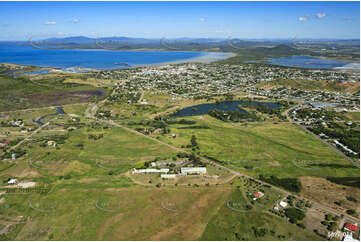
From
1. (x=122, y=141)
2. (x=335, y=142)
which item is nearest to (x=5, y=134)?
(x=122, y=141)

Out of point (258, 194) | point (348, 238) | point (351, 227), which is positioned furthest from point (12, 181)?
point (351, 227)

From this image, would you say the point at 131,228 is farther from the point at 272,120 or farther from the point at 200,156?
the point at 272,120

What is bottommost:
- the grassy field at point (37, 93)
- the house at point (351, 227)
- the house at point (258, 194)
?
the house at point (351, 227)

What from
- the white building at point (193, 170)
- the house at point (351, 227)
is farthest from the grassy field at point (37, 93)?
the house at point (351, 227)

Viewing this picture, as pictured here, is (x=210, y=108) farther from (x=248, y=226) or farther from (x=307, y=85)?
(x=307, y=85)

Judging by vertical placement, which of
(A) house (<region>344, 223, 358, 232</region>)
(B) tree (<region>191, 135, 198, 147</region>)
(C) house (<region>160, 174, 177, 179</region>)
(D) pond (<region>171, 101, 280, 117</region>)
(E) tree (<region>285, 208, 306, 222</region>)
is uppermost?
(D) pond (<region>171, 101, 280, 117</region>)

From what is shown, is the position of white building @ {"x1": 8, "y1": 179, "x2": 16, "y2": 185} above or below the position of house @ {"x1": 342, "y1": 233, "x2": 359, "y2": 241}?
above

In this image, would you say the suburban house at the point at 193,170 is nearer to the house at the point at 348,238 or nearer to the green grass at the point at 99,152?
the green grass at the point at 99,152

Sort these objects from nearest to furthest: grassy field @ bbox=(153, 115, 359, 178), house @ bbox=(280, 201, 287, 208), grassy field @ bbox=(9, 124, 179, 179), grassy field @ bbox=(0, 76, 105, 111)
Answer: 1. house @ bbox=(280, 201, 287, 208)
2. grassy field @ bbox=(153, 115, 359, 178)
3. grassy field @ bbox=(9, 124, 179, 179)
4. grassy field @ bbox=(0, 76, 105, 111)

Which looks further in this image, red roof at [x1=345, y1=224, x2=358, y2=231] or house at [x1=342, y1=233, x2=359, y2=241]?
red roof at [x1=345, y1=224, x2=358, y2=231]

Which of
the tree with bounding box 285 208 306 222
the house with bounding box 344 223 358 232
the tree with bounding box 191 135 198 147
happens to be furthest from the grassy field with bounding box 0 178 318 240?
the tree with bounding box 191 135 198 147

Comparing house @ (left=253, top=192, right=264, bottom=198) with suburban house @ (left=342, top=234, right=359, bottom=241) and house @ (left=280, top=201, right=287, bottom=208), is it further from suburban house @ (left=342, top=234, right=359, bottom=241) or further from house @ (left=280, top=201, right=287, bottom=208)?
suburban house @ (left=342, top=234, right=359, bottom=241)
